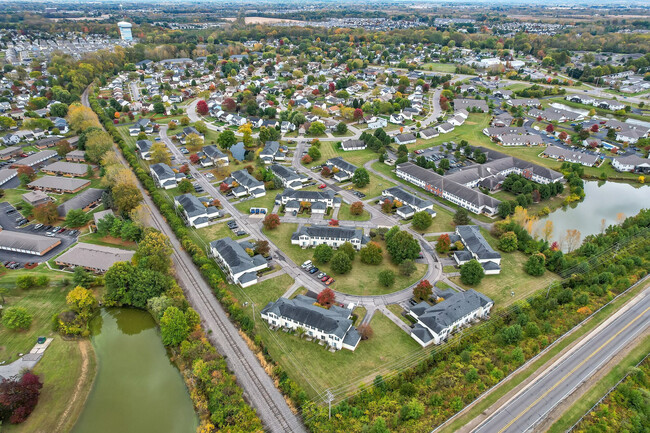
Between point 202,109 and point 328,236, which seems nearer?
point 328,236

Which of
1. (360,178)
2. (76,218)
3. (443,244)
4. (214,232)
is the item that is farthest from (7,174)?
(443,244)

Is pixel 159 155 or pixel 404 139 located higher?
pixel 159 155

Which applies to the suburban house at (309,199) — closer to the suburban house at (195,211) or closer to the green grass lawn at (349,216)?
the green grass lawn at (349,216)

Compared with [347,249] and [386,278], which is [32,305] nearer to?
[347,249]

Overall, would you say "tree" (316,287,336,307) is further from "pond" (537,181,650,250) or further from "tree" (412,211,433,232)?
"pond" (537,181,650,250)

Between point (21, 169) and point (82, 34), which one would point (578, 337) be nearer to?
point (21, 169)

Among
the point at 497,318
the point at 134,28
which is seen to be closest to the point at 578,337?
the point at 497,318

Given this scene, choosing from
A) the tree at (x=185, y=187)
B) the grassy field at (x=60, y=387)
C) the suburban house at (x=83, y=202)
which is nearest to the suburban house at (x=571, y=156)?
the tree at (x=185, y=187)
